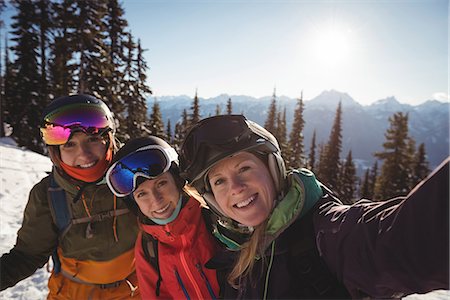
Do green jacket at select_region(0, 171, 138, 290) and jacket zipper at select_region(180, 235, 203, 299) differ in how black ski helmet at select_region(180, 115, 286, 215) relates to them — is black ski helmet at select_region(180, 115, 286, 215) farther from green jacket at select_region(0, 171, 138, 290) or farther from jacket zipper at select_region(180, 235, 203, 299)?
green jacket at select_region(0, 171, 138, 290)

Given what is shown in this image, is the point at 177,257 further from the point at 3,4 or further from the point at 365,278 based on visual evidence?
the point at 3,4

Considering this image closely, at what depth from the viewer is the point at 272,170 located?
212 cm

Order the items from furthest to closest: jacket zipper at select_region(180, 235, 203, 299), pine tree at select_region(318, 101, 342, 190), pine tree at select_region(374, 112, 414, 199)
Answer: pine tree at select_region(318, 101, 342, 190)
pine tree at select_region(374, 112, 414, 199)
jacket zipper at select_region(180, 235, 203, 299)

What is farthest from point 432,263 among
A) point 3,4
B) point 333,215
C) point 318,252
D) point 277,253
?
point 3,4

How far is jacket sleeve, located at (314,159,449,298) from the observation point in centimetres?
101

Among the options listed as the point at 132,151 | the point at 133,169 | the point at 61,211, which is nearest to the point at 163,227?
the point at 133,169

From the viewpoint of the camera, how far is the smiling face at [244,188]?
2.04m

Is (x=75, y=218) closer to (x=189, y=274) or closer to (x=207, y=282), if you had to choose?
(x=189, y=274)

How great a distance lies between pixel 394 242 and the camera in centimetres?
114

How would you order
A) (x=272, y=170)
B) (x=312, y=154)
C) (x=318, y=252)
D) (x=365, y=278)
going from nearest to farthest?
(x=365, y=278)
(x=318, y=252)
(x=272, y=170)
(x=312, y=154)

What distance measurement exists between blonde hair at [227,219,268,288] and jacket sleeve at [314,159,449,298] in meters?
0.51

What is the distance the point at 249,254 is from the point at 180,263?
86cm

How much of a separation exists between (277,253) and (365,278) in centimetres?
64

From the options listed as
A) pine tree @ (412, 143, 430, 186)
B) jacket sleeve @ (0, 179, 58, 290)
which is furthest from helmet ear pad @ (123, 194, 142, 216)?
pine tree @ (412, 143, 430, 186)
